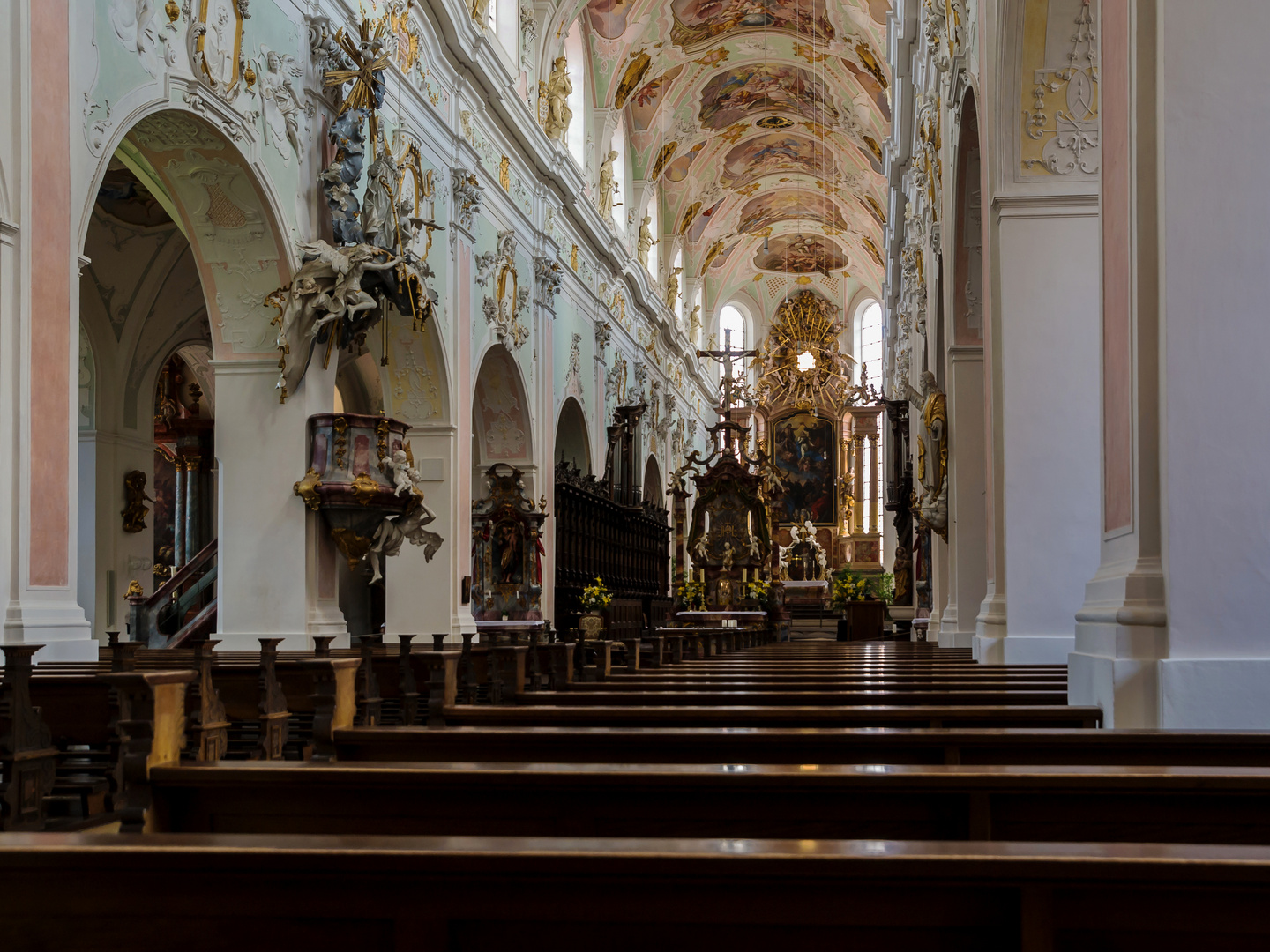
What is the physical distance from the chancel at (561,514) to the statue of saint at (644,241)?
205 cm

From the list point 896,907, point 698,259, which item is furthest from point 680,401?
point 896,907

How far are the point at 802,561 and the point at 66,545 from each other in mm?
26196

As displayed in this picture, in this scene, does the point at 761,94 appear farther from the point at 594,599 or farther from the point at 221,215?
the point at 221,215

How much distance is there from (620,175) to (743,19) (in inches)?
140

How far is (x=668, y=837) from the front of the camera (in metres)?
2.12

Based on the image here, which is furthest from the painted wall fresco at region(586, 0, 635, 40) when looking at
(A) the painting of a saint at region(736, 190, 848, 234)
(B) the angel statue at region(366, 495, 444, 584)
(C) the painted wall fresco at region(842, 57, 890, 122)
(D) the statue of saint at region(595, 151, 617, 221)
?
(B) the angel statue at region(366, 495, 444, 584)

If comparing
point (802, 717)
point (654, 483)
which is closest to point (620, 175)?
point (654, 483)

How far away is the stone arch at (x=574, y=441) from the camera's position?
1972 centimetres

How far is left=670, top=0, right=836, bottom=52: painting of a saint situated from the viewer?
21312mm

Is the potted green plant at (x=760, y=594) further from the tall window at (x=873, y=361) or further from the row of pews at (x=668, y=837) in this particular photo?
the row of pews at (x=668, y=837)

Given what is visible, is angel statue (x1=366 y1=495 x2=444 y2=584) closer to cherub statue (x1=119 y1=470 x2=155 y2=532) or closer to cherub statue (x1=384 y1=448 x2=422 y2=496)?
cherub statue (x1=384 y1=448 x2=422 y2=496)

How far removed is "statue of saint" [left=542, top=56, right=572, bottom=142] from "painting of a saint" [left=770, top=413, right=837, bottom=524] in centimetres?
1893

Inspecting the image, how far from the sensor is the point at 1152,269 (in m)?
3.95

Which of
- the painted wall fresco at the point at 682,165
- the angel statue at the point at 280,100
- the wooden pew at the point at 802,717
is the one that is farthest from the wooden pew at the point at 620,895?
the painted wall fresco at the point at 682,165
